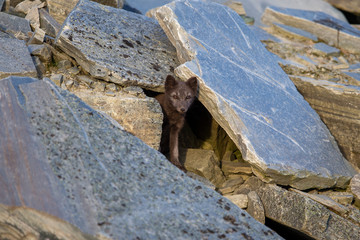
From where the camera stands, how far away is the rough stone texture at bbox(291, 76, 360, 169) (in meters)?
6.77

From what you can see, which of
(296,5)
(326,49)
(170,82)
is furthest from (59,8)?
(296,5)

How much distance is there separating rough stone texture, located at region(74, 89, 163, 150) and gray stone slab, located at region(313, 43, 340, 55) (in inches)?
222

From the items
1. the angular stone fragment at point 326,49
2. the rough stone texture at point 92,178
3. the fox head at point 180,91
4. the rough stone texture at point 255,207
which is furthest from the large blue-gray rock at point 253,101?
the angular stone fragment at point 326,49

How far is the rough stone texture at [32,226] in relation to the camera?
3021 mm

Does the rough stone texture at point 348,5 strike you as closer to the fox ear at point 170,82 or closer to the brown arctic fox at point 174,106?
the brown arctic fox at point 174,106

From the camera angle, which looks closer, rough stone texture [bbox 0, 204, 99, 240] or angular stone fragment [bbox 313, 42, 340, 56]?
rough stone texture [bbox 0, 204, 99, 240]

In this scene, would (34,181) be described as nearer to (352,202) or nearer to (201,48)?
(201,48)

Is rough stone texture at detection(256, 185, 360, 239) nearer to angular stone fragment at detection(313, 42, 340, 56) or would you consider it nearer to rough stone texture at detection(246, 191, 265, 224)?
rough stone texture at detection(246, 191, 265, 224)

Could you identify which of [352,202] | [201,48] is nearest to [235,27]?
[201,48]

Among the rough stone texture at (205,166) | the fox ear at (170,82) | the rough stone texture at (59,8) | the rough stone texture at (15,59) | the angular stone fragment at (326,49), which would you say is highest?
the rough stone texture at (59,8)

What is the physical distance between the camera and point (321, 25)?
1080 cm

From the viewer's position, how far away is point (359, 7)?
1478 centimetres

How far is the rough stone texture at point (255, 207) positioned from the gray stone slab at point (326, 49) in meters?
5.67

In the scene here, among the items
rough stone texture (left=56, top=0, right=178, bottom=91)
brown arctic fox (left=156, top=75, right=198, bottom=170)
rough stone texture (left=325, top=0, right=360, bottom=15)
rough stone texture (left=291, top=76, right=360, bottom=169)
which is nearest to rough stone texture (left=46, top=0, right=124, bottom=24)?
rough stone texture (left=56, top=0, right=178, bottom=91)
